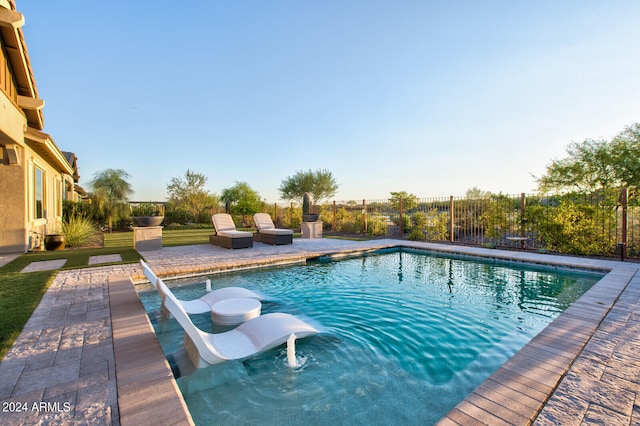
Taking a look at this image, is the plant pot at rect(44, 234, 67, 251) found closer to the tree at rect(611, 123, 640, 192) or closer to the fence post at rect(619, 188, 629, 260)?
the fence post at rect(619, 188, 629, 260)

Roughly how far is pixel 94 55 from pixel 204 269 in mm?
9991

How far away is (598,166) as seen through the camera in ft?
80.3

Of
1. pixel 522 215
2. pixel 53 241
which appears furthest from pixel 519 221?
pixel 53 241

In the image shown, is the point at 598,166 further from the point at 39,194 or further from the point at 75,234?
the point at 39,194

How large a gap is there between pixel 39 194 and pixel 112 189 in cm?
896

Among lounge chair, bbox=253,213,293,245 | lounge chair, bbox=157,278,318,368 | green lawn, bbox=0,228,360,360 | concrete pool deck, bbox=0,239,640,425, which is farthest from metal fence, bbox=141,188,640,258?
green lawn, bbox=0,228,360,360

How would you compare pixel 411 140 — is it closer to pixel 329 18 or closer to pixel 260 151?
pixel 329 18

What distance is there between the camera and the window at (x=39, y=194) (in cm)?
927

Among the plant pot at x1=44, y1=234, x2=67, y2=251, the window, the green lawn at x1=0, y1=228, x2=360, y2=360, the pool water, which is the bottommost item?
the pool water

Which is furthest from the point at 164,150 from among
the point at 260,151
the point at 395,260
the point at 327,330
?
the point at 327,330

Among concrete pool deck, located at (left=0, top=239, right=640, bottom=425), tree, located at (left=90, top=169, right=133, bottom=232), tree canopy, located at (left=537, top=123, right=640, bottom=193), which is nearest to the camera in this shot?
concrete pool deck, located at (left=0, top=239, right=640, bottom=425)

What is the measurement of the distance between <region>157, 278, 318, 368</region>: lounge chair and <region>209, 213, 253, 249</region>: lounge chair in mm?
6378

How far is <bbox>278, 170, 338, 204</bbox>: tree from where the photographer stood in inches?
1281

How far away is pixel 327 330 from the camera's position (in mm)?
3576
